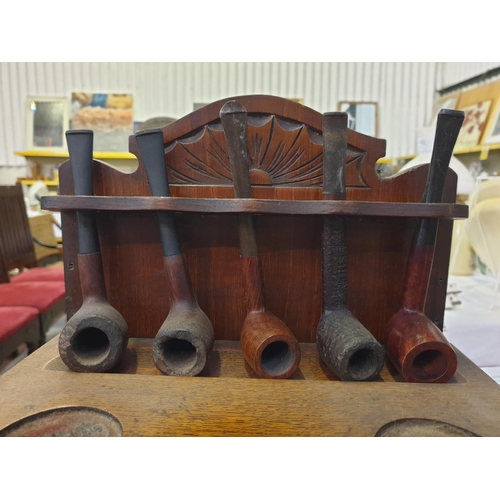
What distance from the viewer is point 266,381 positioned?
596 mm

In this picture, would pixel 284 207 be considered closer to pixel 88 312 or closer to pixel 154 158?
pixel 154 158

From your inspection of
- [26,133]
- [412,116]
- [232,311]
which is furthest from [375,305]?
[26,133]

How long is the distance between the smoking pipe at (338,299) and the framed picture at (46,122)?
104 inches

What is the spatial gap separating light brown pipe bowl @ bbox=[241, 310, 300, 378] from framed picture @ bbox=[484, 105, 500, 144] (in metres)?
1.86

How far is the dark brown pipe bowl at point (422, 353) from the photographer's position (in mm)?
595

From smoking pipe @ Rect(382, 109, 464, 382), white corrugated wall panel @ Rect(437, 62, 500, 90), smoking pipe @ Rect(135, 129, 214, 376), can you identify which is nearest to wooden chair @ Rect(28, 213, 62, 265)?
smoking pipe @ Rect(135, 129, 214, 376)

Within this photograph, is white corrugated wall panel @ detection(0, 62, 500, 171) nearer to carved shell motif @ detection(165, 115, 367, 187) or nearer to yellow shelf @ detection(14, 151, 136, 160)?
yellow shelf @ detection(14, 151, 136, 160)

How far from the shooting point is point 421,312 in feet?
2.20

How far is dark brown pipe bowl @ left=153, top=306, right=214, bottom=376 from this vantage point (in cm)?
61

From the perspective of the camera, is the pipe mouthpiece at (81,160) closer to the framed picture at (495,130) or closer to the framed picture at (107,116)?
the framed picture at (495,130)

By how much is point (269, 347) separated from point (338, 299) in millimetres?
142

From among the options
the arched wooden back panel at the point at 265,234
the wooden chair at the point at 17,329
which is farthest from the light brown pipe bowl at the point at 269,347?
the wooden chair at the point at 17,329

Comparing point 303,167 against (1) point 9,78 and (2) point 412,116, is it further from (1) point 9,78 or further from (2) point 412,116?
(1) point 9,78

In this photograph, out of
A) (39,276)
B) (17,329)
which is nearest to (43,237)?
(39,276)
